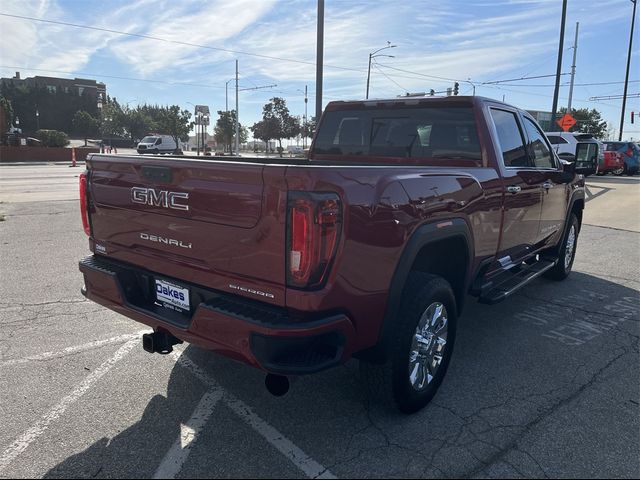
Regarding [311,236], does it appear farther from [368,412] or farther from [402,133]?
[402,133]

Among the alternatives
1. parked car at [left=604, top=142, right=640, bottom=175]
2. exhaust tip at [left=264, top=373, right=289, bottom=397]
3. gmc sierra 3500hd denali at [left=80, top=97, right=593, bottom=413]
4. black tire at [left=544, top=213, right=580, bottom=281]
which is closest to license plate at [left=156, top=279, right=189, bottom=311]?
gmc sierra 3500hd denali at [left=80, top=97, right=593, bottom=413]

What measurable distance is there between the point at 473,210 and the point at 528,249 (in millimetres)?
1811

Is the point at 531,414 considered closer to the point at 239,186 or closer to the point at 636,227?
the point at 239,186

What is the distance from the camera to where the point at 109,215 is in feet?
10.6

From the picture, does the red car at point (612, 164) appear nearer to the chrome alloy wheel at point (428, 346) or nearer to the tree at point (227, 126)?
the chrome alloy wheel at point (428, 346)

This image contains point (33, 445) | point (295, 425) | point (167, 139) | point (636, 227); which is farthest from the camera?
point (167, 139)

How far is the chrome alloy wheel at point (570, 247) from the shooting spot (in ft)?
20.4

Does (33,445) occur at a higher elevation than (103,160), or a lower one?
lower

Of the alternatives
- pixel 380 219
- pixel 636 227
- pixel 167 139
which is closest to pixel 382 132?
pixel 380 219

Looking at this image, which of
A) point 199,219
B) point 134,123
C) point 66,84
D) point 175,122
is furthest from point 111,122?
point 199,219

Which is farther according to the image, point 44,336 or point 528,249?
point 528,249

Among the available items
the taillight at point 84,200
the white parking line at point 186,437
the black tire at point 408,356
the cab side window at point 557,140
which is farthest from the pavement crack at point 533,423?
the cab side window at point 557,140

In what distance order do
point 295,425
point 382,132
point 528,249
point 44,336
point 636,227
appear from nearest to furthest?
point 295,425 < point 44,336 < point 382,132 < point 528,249 < point 636,227

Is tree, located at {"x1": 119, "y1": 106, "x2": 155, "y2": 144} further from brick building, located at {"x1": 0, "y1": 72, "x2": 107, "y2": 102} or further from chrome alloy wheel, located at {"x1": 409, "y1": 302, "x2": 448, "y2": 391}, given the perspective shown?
chrome alloy wheel, located at {"x1": 409, "y1": 302, "x2": 448, "y2": 391}
